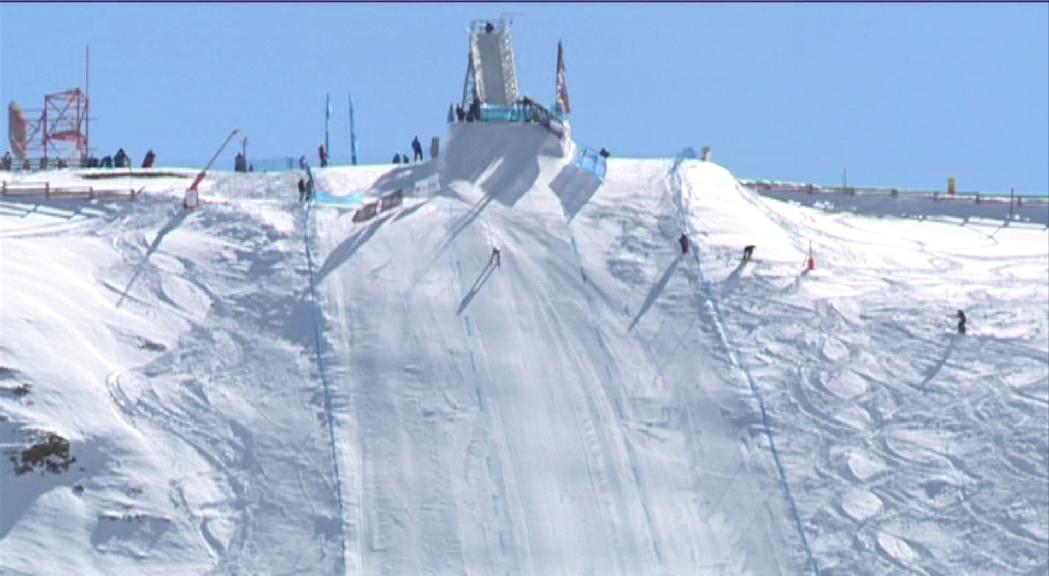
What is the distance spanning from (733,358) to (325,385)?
7.15 m

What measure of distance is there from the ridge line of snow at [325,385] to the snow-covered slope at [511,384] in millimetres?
50

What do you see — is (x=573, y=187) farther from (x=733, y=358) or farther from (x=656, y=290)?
(x=733, y=358)

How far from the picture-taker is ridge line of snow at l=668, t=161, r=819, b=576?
55469mm

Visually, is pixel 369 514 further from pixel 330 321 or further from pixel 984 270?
pixel 984 270

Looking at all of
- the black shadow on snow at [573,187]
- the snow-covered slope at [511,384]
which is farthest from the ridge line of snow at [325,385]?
the black shadow on snow at [573,187]

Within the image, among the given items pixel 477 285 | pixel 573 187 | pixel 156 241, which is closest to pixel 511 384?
pixel 477 285

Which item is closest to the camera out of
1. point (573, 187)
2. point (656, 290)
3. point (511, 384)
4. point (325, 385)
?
point (325, 385)

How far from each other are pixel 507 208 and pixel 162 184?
6.91 m

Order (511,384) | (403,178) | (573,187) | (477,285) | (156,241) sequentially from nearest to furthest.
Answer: (511,384), (477,285), (156,241), (573,187), (403,178)

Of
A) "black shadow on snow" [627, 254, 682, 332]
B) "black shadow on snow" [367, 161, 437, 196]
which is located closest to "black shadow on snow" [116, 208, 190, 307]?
"black shadow on snow" [367, 161, 437, 196]

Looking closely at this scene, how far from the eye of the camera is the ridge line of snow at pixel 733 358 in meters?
55.5

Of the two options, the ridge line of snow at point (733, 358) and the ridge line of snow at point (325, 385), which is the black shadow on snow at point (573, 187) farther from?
the ridge line of snow at point (325, 385)

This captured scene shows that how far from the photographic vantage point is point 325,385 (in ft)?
192

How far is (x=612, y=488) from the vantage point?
56.3 meters
